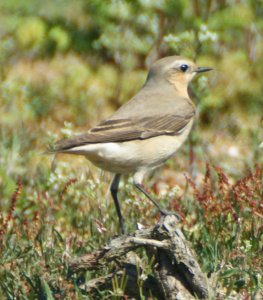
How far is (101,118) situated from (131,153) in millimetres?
3720

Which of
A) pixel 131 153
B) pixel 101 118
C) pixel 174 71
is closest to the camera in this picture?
pixel 131 153

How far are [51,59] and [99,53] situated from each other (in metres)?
0.76

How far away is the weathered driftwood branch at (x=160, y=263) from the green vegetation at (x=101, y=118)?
127 mm

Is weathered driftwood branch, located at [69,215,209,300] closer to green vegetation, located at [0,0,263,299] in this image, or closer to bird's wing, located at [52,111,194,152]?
green vegetation, located at [0,0,263,299]

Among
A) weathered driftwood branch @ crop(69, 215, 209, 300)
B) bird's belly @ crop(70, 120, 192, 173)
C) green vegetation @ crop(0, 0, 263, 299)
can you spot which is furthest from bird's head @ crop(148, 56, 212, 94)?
weathered driftwood branch @ crop(69, 215, 209, 300)

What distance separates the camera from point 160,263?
5.55m

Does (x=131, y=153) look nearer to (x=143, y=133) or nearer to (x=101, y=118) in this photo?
(x=143, y=133)

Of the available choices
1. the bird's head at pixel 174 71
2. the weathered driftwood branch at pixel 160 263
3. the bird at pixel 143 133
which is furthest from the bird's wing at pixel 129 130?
the weathered driftwood branch at pixel 160 263

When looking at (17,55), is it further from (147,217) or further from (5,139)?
(147,217)

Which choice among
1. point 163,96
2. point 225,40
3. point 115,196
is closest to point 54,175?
point 115,196

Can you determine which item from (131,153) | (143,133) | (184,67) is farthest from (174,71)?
(131,153)

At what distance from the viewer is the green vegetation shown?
240 inches

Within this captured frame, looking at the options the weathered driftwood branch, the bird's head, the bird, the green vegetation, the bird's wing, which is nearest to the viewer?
the weathered driftwood branch

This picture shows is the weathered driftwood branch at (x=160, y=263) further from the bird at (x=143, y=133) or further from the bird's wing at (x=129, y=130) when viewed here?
the bird's wing at (x=129, y=130)
